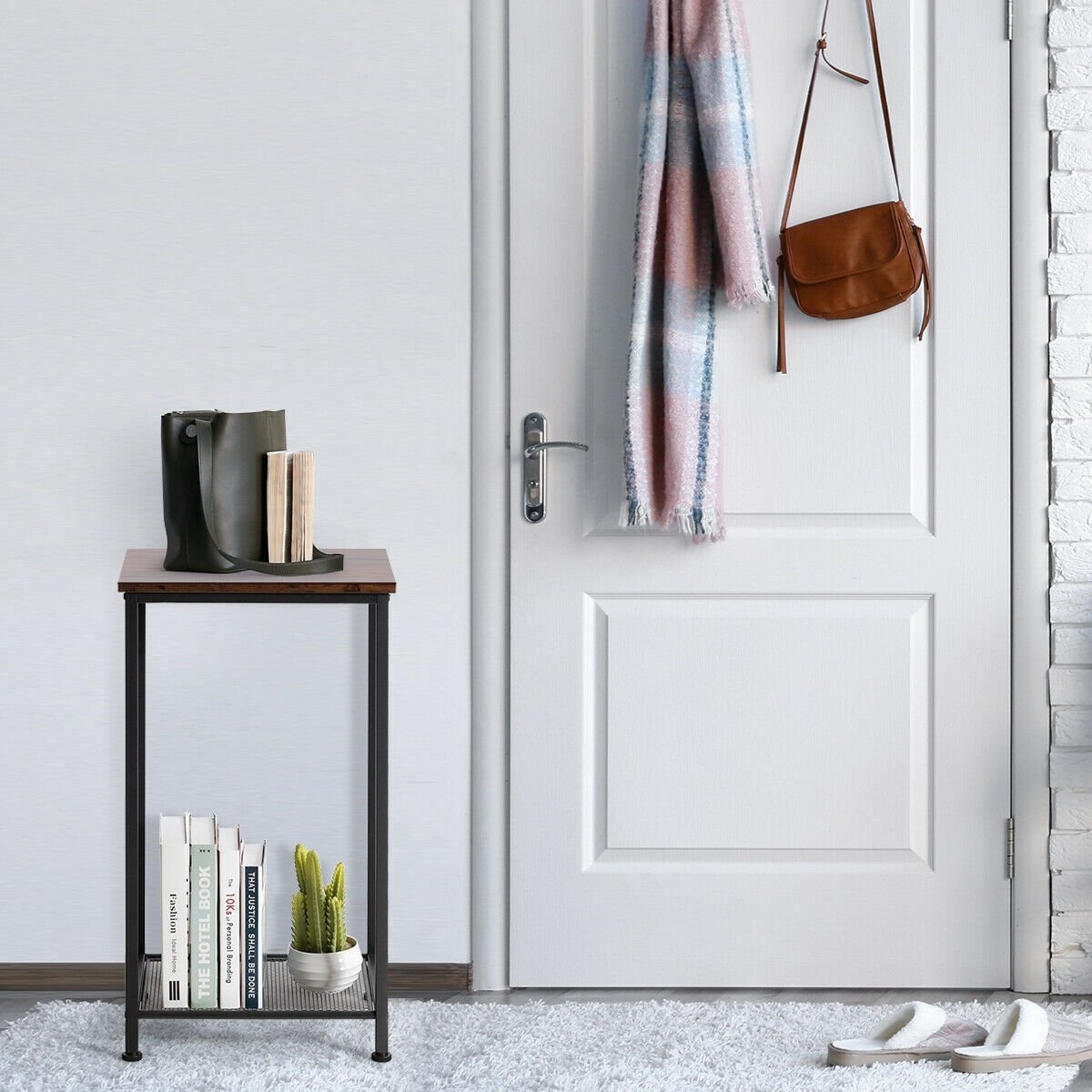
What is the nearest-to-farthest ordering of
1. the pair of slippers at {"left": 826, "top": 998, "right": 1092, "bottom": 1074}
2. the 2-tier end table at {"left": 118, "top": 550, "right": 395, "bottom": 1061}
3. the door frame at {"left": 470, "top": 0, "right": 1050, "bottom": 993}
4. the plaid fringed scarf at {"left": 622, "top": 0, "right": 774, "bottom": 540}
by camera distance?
the 2-tier end table at {"left": 118, "top": 550, "right": 395, "bottom": 1061} < the pair of slippers at {"left": 826, "top": 998, "right": 1092, "bottom": 1074} < the plaid fringed scarf at {"left": 622, "top": 0, "right": 774, "bottom": 540} < the door frame at {"left": 470, "top": 0, "right": 1050, "bottom": 993}

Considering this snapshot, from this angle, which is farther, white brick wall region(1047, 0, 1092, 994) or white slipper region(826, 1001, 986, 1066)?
white brick wall region(1047, 0, 1092, 994)

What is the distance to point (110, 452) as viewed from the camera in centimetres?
205

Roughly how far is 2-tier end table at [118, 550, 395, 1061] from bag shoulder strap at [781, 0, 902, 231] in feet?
3.05

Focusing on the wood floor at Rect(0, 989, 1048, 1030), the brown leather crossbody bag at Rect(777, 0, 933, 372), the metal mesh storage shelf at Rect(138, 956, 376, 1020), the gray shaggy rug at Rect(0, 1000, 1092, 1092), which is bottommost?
the wood floor at Rect(0, 989, 1048, 1030)

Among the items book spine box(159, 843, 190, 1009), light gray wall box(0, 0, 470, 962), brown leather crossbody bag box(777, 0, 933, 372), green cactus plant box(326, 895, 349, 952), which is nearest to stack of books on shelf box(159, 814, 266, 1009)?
book spine box(159, 843, 190, 1009)

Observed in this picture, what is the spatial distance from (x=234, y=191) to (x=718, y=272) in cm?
82

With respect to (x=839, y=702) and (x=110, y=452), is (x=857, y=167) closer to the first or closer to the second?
(x=839, y=702)

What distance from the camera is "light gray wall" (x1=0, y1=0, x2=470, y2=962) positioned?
2.02 meters

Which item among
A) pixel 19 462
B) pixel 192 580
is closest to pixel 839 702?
pixel 192 580

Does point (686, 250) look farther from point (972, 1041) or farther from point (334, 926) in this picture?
point (972, 1041)

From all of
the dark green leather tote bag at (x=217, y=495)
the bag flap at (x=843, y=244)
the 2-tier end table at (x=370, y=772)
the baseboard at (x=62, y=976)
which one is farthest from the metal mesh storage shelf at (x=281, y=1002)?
the bag flap at (x=843, y=244)

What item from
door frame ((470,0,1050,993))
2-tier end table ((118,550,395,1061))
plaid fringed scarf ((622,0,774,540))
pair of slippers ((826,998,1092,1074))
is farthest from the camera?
door frame ((470,0,1050,993))

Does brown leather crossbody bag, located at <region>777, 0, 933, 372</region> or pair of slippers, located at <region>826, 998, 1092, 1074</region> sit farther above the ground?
brown leather crossbody bag, located at <region>777, 0, 933, 372</region>

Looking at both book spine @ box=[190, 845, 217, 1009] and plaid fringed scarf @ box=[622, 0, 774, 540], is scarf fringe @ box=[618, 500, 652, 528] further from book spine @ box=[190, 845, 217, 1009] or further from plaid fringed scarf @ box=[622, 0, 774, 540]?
book spine @ box=[190, 845, 217, 1009]
